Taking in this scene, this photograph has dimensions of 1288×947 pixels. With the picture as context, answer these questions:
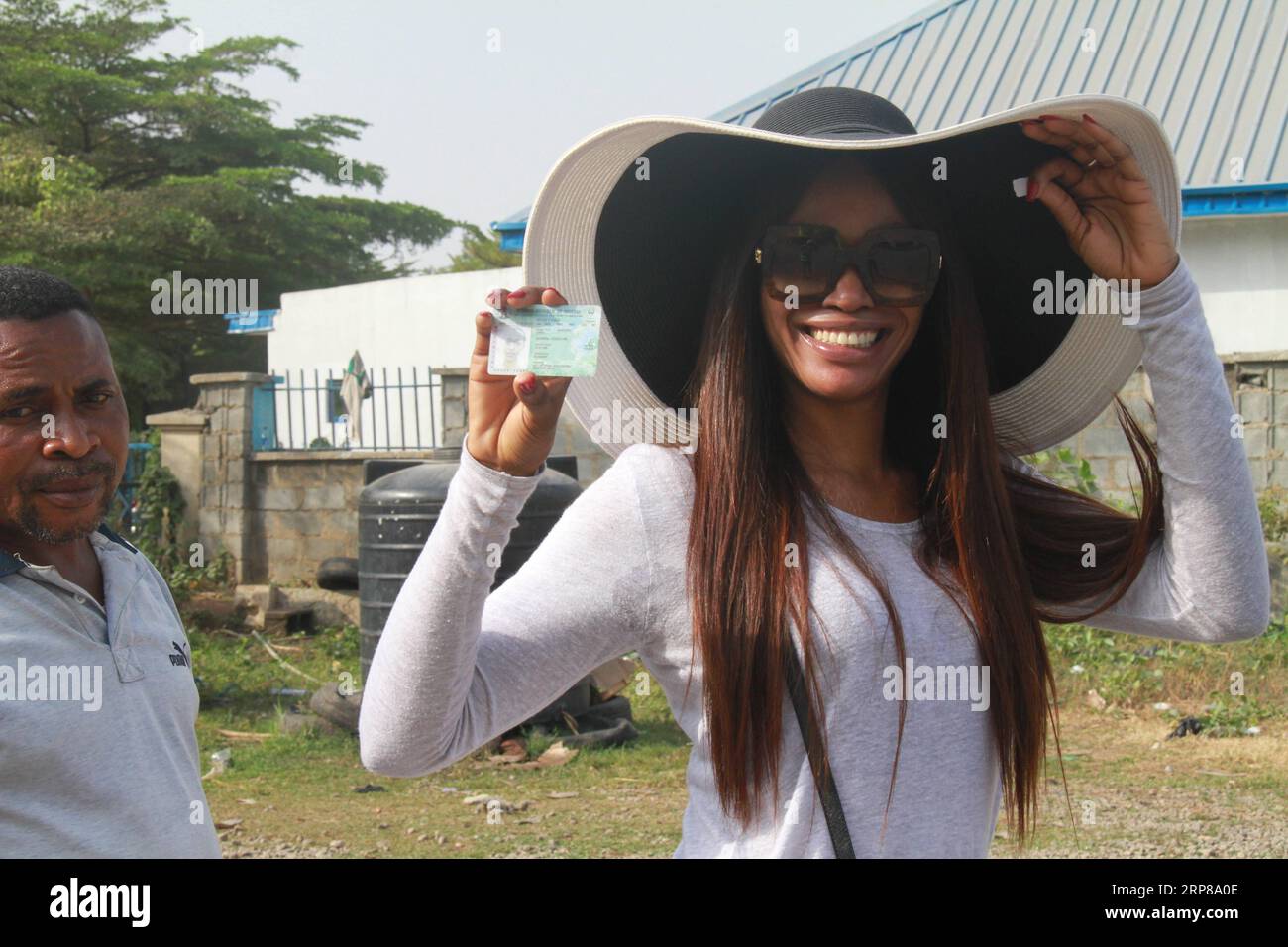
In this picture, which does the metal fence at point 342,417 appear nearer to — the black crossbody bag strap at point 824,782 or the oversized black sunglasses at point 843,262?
the oversized black sunglasses at point 843,262

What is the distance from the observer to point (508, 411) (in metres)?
1.60

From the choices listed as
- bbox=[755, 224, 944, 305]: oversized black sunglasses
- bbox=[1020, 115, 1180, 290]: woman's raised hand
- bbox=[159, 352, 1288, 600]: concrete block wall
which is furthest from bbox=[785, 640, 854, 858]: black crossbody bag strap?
bbox=[159, 352, 1288, 600]: concrete block wall

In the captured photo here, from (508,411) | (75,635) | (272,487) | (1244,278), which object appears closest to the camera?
(508,411)

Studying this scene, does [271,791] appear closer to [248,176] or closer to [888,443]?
[888,443]

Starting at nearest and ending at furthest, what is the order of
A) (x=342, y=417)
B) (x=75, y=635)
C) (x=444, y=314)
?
(x=75, y=635) → (x=342, y=417) → (x=444, y=314)

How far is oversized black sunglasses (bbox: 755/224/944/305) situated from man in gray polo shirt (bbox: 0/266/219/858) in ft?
3.86

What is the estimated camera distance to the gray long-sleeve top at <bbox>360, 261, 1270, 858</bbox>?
5.09ft

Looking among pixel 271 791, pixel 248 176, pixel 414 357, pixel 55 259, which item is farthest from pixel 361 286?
pixel 271 791

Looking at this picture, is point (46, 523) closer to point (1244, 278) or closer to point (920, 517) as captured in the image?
point (920, 517)

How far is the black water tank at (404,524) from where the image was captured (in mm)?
7023

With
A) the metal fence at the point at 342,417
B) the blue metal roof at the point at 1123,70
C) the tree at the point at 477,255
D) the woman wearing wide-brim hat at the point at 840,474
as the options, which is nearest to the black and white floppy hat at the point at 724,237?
the woman wearing wide-brim hat at the point at 840,474

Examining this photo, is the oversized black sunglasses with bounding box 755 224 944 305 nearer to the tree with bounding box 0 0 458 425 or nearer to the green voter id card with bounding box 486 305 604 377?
the green voter id card with bounding box 486 305 604 377

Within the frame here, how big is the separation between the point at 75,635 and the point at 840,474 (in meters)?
1.26

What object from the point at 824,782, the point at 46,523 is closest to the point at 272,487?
the point at 46,523
